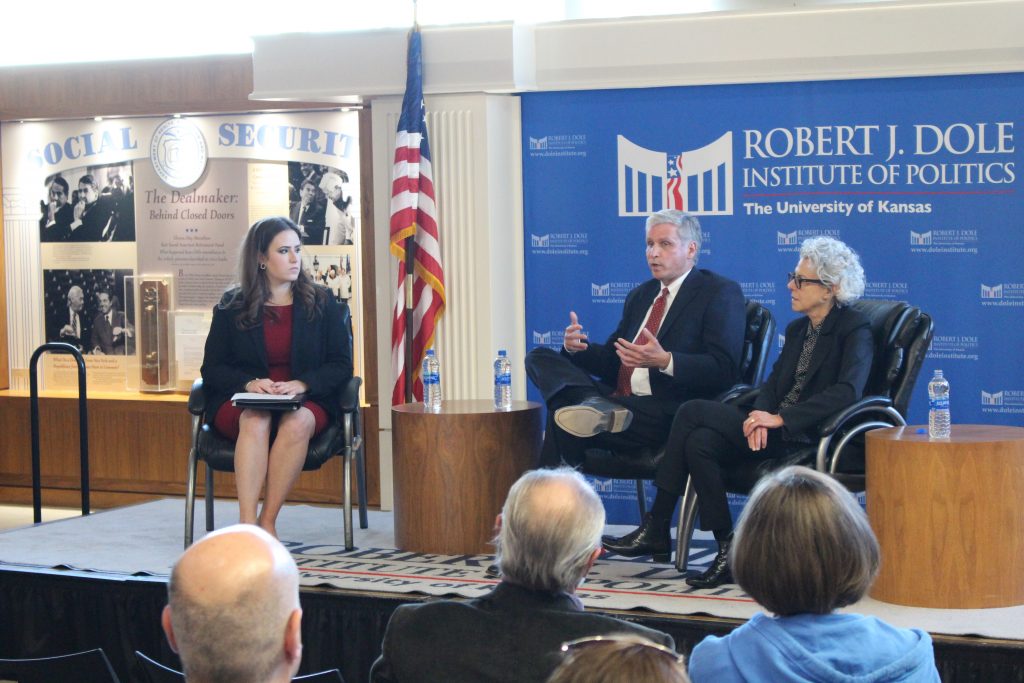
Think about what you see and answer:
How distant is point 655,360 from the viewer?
4781 mm

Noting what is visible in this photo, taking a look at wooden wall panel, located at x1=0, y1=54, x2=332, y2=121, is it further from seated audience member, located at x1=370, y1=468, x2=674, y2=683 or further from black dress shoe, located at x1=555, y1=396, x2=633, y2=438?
seated audience member, located at x1=370, y1=468, x2=674, y2=683

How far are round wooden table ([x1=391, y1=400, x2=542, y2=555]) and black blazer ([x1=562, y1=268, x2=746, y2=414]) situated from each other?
23.9 inches

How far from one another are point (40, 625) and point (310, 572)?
1.06m

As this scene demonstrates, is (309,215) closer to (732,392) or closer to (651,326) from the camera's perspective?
(651,326)

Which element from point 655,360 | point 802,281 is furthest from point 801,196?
point 655,360

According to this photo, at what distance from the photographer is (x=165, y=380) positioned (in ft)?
25.0

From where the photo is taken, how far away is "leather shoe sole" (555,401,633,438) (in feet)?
15.6

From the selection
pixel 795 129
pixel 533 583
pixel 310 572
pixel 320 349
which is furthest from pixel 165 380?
pixel 533 583

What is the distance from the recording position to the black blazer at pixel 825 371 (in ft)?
14.4

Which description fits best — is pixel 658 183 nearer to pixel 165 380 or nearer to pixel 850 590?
pixel 165 380

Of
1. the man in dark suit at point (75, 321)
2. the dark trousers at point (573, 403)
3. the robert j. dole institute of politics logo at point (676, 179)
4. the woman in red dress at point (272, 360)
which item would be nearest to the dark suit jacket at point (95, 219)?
the man in dark suit at point (75, 321)

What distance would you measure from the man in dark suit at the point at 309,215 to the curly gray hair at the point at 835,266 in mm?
3325

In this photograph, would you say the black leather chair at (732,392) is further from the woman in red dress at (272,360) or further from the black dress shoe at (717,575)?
the woman in red dress at (272,360)

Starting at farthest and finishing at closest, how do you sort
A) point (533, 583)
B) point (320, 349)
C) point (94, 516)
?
point (94, 516) → point (320, 349) → point (533, 583)
